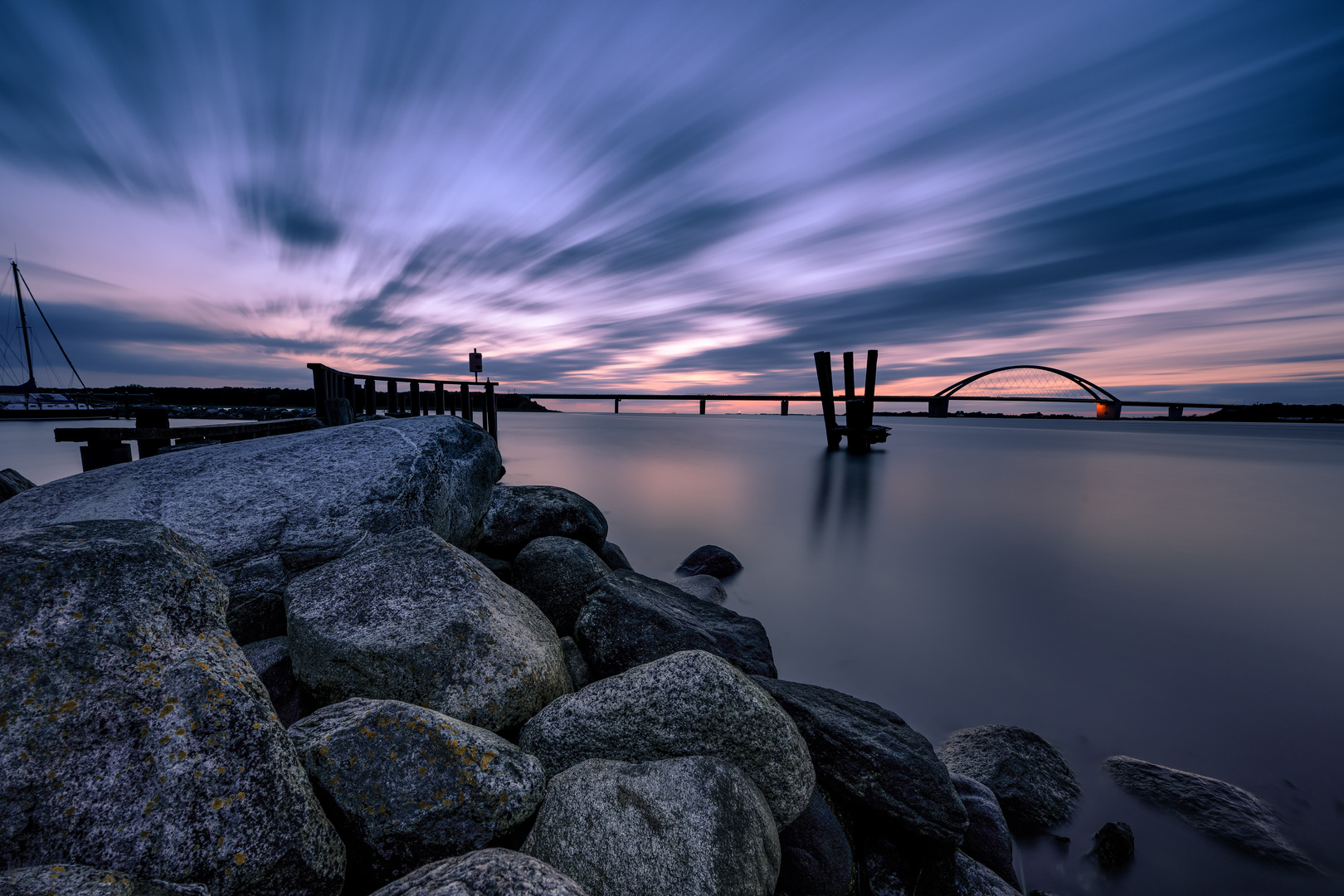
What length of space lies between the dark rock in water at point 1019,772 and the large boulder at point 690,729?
1921 mm

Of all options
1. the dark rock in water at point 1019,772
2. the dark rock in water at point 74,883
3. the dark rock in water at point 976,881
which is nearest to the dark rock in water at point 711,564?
the dark rock in water at point 1019,772

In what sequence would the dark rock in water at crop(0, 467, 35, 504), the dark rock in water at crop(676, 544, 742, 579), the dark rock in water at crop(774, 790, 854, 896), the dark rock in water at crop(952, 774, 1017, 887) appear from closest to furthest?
the dark rock in water at crop(774, 790, 854, 896), the dark rock in water at crop(952, 774, 1017, 887), the dark rock in water at crop(0, 467, 35, 504), the dark rock in water at crop(676, 544, 742, 579)

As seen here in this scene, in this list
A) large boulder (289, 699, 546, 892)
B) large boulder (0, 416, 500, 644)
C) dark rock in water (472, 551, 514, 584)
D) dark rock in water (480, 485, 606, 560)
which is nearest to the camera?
large boulder (289, 699, 546, 892)

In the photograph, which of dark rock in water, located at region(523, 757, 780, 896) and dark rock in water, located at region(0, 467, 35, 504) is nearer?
dark rock in water, located at region(523, 757, 780, 896)

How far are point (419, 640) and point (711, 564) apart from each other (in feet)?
20.6

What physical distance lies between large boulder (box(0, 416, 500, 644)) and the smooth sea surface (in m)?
4.38

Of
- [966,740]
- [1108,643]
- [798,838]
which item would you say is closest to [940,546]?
[1108,643]

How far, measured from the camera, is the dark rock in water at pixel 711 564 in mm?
8641

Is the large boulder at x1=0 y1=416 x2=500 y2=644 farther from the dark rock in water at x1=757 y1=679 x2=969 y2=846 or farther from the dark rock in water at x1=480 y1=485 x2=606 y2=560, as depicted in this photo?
the dark rock in water at x1=757 y1=679 x2=969 y2=846

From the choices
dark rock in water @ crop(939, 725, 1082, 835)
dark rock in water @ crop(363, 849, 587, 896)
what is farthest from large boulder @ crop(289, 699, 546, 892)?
dark rock in water @ crop(939, 725, 1082, 835)

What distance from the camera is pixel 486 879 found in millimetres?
1530

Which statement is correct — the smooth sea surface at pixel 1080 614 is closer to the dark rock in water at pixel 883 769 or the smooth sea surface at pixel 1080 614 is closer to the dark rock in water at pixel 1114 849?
the dark rock in water at pixel 1114 849

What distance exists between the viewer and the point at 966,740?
4027mm

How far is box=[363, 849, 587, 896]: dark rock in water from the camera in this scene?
1.50 m
